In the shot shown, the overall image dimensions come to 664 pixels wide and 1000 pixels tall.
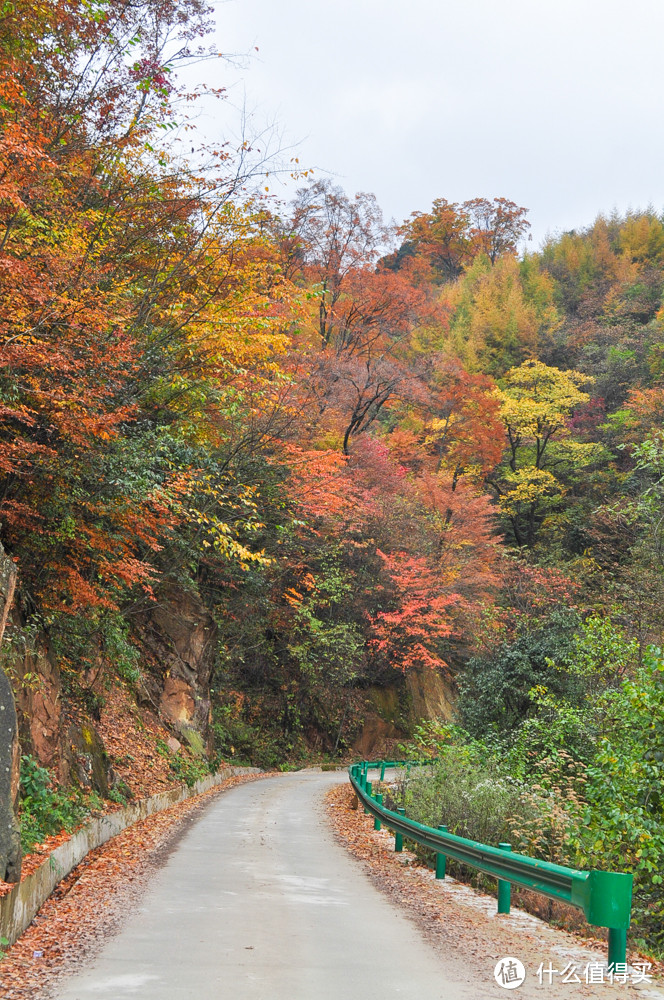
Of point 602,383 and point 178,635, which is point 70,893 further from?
point 602,383

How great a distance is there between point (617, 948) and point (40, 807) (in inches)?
248

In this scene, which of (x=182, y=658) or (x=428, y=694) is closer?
(x=182, y=658)

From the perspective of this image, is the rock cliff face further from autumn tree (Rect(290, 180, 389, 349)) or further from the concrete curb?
autumn tree (Rect(290, 180, 389, 349))

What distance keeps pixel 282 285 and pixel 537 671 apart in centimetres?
1150

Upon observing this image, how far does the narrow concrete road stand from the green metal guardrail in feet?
2.80

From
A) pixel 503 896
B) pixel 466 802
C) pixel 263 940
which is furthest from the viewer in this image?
pixel 466 802

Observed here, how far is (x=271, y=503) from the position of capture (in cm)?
2073

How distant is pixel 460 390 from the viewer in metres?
40.5

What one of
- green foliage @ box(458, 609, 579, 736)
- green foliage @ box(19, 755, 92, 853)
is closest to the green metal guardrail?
green foliage @ box(19, 755, 92, 853)

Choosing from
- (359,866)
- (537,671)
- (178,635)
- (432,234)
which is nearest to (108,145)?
(359,866)

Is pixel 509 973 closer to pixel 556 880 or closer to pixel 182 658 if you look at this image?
pixel 556 880

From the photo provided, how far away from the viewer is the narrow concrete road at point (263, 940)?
459 centimetres

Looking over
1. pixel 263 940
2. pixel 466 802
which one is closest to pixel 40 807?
pixel 263 940

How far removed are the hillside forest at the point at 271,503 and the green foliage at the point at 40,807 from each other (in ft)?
0.16
